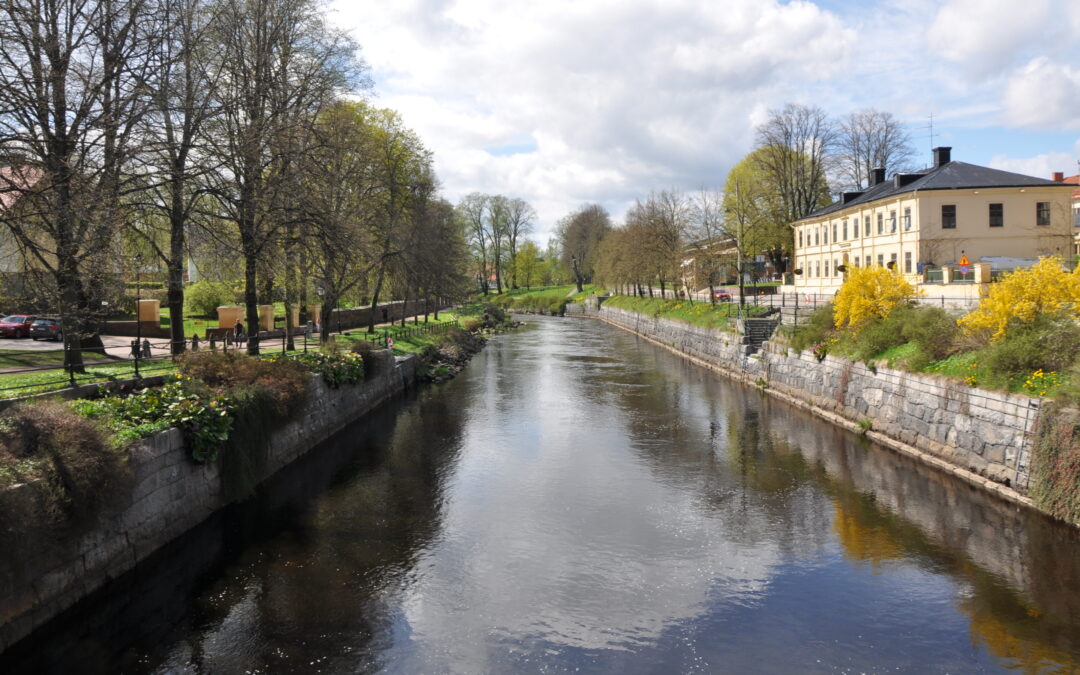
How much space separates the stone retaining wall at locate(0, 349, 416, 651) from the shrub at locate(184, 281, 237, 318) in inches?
1030

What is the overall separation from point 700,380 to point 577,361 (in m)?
8.27

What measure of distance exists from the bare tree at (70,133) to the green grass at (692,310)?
30.5 meters

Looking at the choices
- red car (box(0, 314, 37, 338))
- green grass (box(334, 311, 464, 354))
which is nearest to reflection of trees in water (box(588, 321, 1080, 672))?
green grass (box(334, 311, 464, 354))

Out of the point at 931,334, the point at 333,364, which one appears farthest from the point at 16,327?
the point at 931,334

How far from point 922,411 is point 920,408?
0.13 meters

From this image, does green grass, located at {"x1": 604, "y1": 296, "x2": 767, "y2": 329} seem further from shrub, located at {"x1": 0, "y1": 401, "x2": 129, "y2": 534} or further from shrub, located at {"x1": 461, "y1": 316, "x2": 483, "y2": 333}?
shrub, located at {"x1": 0, "y1": 401, "x2": 129, "y2": 534}

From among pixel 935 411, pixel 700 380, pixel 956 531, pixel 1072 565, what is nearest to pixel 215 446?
pixel 956 531

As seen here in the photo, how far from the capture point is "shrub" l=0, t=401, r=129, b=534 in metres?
9.45

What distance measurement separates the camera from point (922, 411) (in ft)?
61.2

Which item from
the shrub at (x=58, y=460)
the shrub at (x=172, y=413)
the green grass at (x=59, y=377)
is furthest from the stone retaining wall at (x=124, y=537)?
the green grass at (x=59, y=377)

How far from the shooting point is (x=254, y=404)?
16188 mm

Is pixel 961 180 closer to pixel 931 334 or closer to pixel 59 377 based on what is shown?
pixel 931 334

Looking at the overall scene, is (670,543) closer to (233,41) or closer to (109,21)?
(109,21)

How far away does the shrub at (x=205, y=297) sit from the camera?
41000mm
